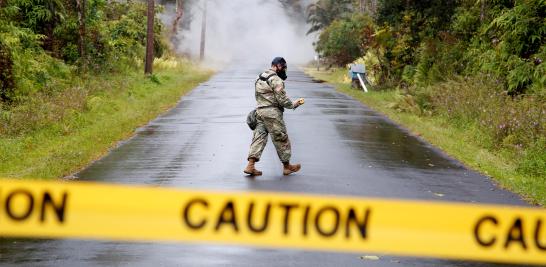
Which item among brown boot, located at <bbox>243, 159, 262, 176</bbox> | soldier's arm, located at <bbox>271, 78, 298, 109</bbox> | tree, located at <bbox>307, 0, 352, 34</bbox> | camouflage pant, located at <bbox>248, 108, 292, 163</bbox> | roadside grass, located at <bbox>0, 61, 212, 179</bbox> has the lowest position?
roadside grass, located at <bbox>0, 61, 212, 179</bbox>

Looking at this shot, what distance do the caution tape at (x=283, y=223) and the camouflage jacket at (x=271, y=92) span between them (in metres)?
5.89

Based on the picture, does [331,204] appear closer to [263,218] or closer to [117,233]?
[263,218]

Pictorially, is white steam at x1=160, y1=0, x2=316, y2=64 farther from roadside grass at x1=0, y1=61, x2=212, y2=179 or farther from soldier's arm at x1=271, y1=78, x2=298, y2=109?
soldier's arm at x1=271, y1=78, x2=298, y2=109

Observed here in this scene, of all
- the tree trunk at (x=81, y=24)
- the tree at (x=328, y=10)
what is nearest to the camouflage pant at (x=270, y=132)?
the tree trunk at (x=81, y=24)

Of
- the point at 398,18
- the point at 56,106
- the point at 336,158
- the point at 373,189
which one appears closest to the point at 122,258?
the point at 373,189

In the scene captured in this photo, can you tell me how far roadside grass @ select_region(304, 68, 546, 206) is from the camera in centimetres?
1165

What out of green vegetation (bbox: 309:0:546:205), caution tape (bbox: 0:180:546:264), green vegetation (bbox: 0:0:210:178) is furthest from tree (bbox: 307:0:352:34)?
caution tape (bbox: 0:180:546:264)

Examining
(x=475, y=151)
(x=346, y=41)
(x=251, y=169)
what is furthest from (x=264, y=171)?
(x=346, y=41)

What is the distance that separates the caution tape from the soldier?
5.94m

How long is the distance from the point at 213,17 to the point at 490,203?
9265 centimetres

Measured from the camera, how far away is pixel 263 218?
5.40 metres

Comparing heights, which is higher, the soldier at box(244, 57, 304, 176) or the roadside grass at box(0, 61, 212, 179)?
the soldier at box(244, 57, 304, 176)

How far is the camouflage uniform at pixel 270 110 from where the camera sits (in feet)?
38.1

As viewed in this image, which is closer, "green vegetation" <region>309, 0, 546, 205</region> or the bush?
"green vegetation" <region>309, 0, 546, 205</region>
